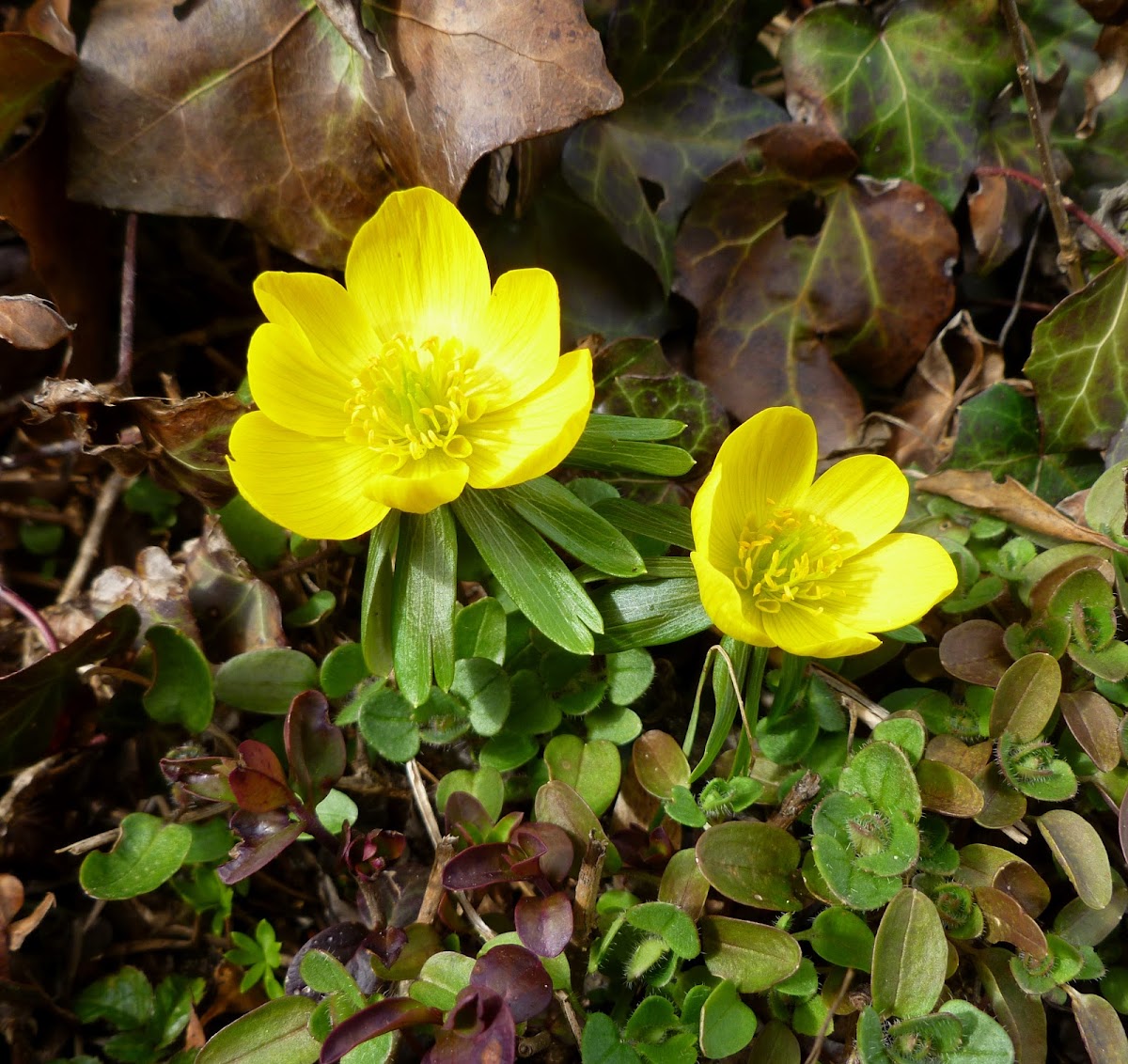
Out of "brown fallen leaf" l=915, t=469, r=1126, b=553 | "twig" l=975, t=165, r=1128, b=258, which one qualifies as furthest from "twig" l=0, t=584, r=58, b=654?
"twig" l=975, t=165, r=1128, b=258

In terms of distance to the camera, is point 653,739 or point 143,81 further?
point 143,81

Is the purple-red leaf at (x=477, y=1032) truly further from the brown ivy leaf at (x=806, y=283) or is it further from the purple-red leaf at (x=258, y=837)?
the brown ivy leaf at (x=806, y=283)

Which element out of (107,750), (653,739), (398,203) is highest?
(398,203)

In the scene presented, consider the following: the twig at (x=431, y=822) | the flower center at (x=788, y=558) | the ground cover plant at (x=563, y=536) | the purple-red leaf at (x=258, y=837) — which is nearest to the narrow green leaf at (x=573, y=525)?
the ground cover plant at (x=563, y=536)

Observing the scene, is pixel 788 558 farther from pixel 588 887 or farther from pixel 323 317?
pixel 323 317

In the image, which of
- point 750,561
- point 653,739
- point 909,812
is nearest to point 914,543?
point 750,561

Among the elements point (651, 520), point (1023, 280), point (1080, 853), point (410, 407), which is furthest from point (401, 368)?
point (1023, 280)

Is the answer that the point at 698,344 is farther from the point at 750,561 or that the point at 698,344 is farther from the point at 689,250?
the point at 750,561
